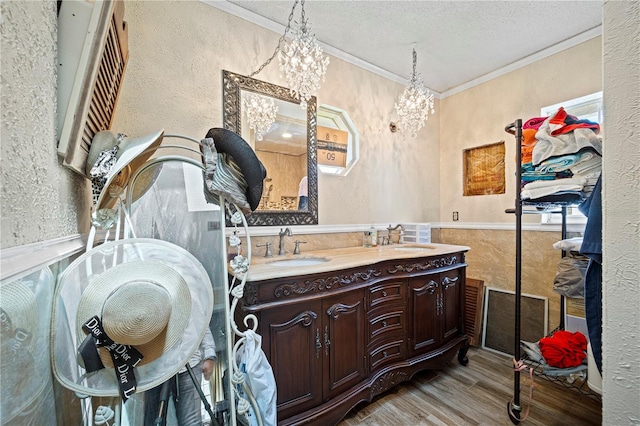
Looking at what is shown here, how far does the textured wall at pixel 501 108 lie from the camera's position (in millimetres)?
2260

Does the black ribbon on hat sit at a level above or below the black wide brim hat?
below

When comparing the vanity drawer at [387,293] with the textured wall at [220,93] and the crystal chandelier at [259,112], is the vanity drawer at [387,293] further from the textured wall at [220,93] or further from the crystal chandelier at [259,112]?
the crystal chandelier at [259,112]

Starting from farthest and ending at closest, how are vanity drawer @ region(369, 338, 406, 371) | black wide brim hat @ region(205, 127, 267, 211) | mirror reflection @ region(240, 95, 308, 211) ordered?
mirror reflection @ region(240, 95, 308, 211) → vanity drawer @ region(369, 338, 406, 371) → black wide brim hat @ region(205, 127, 267, 211)

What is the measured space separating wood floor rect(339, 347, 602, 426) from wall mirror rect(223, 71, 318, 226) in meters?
1.42

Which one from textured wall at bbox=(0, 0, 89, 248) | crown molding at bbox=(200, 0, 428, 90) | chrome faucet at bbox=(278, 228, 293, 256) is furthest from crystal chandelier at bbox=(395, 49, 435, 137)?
textured wall at bbox=(0, 0, 89, 248)

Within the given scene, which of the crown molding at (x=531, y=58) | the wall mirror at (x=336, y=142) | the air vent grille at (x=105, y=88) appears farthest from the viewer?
the wall mirror at (x=336, y=142)

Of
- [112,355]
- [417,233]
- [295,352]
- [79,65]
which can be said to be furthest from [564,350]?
[79,65]

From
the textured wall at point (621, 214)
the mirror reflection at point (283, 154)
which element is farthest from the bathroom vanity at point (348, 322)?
the textured wall at point (621, 214)

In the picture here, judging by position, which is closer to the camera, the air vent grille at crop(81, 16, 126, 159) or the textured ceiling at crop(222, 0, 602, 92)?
the air vent grille at crop(81, 16, 126, 159)

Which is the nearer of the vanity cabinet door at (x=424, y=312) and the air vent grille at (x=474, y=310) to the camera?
the vanity cabinet door at (x=424, y=312)

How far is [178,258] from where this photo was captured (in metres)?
0.93

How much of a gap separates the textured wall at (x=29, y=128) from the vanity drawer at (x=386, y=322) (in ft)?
5.44

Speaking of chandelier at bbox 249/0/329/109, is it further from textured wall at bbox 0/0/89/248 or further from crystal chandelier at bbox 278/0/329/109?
textured wall at bbox 0/0/89/248

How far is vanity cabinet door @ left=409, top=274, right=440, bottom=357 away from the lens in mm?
1996
